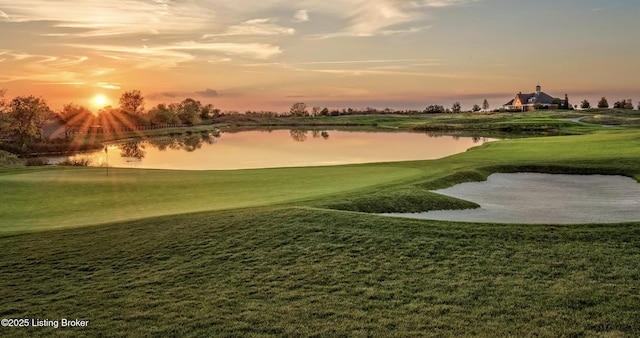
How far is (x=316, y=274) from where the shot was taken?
8328 millimetres

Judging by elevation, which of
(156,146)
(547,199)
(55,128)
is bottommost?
(547,199)

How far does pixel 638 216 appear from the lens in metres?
13.5

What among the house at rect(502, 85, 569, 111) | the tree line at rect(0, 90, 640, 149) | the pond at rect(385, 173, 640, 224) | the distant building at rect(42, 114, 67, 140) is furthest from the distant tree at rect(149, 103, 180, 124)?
the pond at rect(385, 173, 640, 224)

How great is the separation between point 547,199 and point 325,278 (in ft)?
38.9

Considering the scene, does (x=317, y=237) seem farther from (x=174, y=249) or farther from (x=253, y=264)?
(x=174, y=249)

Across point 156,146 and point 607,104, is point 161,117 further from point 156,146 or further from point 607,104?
point 607,104

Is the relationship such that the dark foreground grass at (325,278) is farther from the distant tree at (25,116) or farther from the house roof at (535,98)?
the house roof at (535,98)

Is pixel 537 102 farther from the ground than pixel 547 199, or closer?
farther from the ground

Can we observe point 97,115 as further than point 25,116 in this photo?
Yes

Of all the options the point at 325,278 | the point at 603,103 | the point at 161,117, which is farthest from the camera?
the point at 603,103

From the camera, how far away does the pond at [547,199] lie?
44.3 feet

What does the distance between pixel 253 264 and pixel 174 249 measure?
2.16m

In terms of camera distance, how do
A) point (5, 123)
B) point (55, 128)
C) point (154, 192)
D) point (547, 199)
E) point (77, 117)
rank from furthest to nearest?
point (77, 117) < point (55, 128) < point (5, 123) < point (154, 192) < point (547, 199)

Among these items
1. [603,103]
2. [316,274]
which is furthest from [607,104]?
[316,274]
